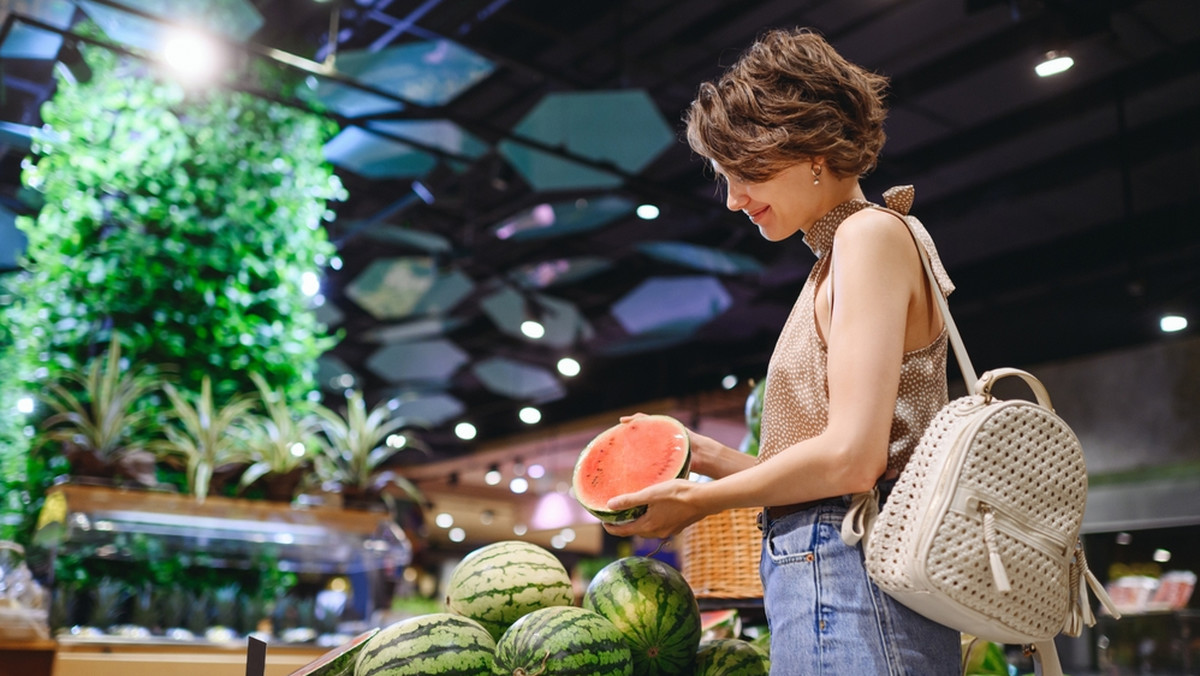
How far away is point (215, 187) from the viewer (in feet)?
17.8

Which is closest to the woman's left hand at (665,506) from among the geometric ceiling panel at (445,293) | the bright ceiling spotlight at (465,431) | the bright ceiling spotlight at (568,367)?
the geometric ceiling panel at (445,293)

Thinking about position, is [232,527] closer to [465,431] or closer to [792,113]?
[792,113]

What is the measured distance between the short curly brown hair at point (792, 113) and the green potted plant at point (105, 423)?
3.52 m

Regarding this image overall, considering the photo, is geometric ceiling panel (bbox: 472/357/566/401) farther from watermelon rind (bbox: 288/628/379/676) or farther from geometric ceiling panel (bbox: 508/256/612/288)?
watermelon rind (bbox: 288/628/379/676)

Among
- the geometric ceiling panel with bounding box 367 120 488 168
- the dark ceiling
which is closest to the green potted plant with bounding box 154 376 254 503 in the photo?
the dark ceiling

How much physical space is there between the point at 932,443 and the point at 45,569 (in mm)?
4095

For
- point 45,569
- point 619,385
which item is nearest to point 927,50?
point 45,569

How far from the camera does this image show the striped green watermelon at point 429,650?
4.91ft

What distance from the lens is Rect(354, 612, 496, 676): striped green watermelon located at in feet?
4.91

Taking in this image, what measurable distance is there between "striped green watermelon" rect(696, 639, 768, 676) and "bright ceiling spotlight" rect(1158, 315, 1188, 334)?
22.6ft

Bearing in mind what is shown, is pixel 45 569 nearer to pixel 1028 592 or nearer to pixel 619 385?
pixel 1028 592

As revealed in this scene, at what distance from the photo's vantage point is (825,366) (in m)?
1.39

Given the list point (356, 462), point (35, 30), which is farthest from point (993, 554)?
point (35, 30)

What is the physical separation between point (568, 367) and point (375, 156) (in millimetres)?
5653
